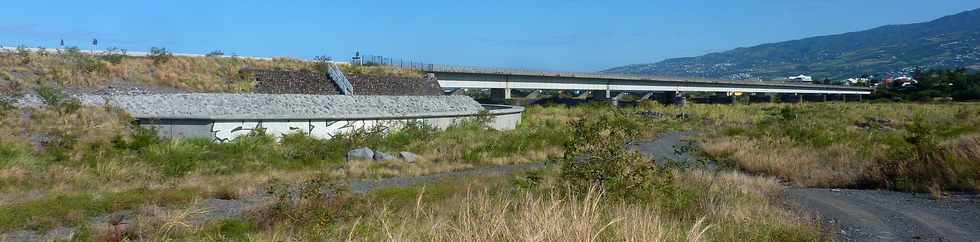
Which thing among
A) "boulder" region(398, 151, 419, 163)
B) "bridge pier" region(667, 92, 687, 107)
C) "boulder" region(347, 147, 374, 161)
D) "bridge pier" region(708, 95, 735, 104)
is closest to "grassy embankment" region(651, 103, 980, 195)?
"boulder" region(398, 151, 419, 163)

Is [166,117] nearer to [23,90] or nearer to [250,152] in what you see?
[250,152]

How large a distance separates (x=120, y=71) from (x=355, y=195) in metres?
22.5

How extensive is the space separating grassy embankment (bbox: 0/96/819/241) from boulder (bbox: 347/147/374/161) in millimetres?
478

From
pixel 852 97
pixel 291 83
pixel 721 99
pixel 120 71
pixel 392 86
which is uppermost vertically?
pixel 120 71

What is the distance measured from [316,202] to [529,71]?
52.5 metres

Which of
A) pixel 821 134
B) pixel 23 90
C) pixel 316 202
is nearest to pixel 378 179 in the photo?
pixel 316 202

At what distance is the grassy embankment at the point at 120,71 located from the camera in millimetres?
27516

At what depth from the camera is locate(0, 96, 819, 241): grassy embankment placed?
6.29 metres

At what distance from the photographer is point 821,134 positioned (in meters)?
29.1

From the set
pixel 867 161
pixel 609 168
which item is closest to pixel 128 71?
pixel 609 168

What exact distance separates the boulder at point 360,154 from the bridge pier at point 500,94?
38.6m

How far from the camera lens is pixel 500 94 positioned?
2453 inches

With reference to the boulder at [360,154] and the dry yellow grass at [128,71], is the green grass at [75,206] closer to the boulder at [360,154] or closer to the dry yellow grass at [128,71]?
the boulder at [360,154]

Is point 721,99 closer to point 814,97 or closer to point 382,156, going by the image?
point 814,97
